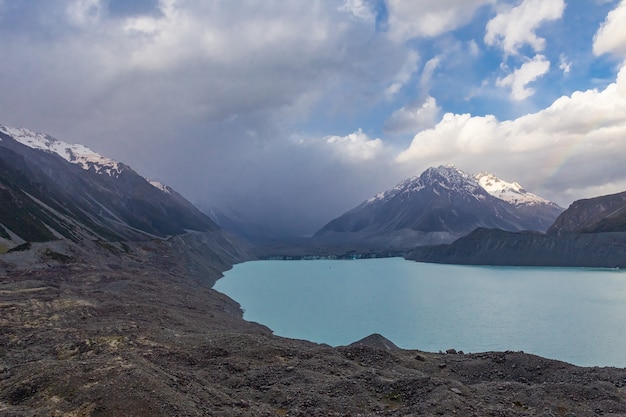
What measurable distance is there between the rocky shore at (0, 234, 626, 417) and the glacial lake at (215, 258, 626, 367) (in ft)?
74.5

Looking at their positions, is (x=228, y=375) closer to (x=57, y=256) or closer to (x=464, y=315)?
(x=464, y=315)

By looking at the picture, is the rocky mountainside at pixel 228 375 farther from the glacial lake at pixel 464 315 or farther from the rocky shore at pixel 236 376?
the glacial lake at pixel 464 315

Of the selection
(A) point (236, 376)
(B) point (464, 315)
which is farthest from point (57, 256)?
(A) point (236, 376)

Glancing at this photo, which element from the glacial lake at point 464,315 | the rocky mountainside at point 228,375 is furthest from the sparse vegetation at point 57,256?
the rocky mountainside at point 228,375

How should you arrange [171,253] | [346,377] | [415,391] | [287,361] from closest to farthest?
[415,391] → [346,377] → [287,361] → [171,253]

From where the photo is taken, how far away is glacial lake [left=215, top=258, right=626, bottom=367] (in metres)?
58.2

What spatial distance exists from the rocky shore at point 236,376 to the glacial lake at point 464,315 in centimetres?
2271

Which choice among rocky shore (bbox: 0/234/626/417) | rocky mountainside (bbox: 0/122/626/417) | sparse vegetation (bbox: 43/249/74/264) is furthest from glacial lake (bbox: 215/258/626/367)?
sparse vegetation (bbox: 43/249/74/264)

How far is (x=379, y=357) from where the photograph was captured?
3164 centimetres

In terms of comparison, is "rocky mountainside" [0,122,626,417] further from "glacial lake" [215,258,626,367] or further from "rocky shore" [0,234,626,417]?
"glacial lake" [215,258,626,367]

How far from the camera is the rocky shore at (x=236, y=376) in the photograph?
1823cm

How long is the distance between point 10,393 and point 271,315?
70720 millimetres

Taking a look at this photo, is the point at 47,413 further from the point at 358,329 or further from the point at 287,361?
the point at 358,329

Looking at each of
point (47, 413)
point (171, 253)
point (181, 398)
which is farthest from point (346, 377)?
point (171, 253)
